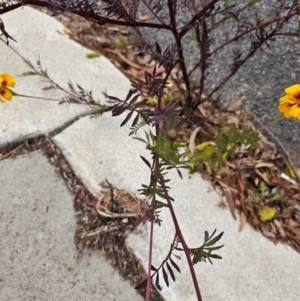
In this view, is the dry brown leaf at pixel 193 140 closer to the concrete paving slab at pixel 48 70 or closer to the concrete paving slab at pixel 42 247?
the concrete paving slab at pixel 48 70

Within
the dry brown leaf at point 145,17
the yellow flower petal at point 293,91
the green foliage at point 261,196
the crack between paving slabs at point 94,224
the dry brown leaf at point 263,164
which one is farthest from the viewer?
the dry brown leaf at point 145,17

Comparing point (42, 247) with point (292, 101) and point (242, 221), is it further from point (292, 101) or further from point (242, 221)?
point (292, 101)

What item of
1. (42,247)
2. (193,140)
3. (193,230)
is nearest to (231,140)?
(193,140)

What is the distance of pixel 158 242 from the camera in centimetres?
153

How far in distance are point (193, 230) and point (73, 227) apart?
1.29ft

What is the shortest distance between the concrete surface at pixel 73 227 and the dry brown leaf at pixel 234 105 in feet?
1.36

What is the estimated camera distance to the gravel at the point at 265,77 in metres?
1.95

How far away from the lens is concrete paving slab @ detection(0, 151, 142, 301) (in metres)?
1.42

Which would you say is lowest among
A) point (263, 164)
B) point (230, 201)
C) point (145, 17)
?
point (230, 201)

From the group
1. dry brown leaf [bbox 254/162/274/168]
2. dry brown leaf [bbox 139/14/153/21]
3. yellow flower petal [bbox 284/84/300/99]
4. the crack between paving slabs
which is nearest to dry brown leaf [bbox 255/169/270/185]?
dry brown leaf [bbox 254/162/274/168]

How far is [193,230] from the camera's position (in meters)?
1.60

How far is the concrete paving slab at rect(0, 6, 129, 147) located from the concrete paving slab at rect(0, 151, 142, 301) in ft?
0.49

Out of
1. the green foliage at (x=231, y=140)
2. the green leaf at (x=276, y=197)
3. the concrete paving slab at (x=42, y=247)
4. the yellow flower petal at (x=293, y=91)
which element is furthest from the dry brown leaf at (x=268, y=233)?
the yellow flower petal at (x=293, y=91)

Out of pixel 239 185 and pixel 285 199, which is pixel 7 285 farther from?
pixel 285 199
